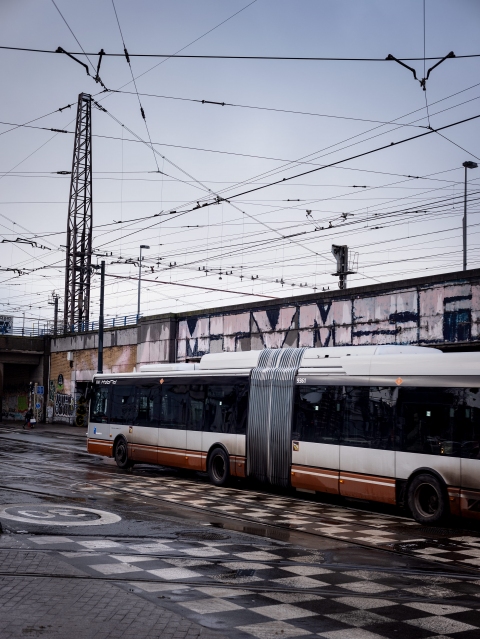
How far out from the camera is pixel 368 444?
51.5 feet

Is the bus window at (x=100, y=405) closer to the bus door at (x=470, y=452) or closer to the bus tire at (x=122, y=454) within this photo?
the bus tire at (x=122, y=454)

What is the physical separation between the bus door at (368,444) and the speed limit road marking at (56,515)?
188 inches

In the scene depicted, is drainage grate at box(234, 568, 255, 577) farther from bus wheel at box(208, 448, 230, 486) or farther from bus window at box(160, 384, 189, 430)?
bus window at box(160, 384, 189, 430)

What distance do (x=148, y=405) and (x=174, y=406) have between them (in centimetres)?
146

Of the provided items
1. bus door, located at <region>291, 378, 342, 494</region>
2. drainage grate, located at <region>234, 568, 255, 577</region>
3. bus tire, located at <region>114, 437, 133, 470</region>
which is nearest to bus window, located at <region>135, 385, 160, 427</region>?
bus tire, located at <region>114, 437, 133, 470</region>

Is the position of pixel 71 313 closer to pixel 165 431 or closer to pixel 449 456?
pixel 165 431

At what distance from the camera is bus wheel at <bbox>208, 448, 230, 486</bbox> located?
768 inches

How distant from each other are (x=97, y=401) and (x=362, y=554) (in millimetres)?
16050

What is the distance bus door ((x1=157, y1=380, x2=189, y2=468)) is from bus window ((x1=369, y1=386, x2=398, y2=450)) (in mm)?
6808

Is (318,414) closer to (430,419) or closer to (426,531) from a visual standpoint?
(430,419)

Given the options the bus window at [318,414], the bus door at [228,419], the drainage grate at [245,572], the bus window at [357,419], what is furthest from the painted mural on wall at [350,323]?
the drainage grate at [245,572]

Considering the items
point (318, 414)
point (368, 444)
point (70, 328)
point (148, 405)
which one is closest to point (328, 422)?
point (318, 414)

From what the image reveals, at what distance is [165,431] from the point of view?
22.1 meters

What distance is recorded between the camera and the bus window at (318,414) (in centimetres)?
1673
